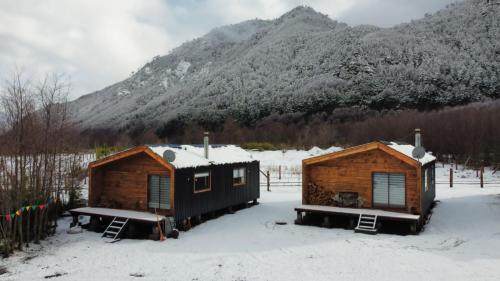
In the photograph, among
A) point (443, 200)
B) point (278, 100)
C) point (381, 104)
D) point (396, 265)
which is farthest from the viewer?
point (278, 100)

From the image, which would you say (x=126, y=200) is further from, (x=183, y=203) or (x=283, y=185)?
(x=283, y=185)

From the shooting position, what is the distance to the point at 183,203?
14.9 metres

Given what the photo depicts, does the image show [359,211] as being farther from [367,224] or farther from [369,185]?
[369,185]

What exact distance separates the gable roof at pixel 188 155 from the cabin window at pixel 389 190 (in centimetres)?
638

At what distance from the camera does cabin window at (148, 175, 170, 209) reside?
1512 cm

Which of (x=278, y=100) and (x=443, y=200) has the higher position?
(x=278, y=100)

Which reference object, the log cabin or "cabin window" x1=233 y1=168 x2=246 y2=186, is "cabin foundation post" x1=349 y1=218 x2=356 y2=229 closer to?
the log cabin

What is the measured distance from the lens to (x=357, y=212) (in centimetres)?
1483

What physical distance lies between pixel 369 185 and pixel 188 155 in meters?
7.43

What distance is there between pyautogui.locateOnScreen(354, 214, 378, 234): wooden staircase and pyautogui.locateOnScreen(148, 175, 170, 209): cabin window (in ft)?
23.7

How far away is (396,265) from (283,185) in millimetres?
16554

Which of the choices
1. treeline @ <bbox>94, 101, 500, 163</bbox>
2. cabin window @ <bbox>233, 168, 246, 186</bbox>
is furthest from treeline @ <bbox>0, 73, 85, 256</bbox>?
treeline @ <bbox>94, 101, 500, 163</bbox>

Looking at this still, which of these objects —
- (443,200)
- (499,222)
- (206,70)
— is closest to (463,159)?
(443,200)

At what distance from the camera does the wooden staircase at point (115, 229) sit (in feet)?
45.1
